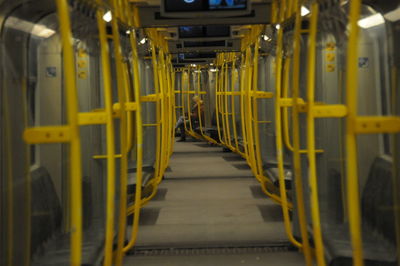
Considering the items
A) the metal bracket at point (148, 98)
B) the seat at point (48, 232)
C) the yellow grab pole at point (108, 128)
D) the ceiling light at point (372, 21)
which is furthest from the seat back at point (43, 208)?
the ceiling light at point (372, 21)

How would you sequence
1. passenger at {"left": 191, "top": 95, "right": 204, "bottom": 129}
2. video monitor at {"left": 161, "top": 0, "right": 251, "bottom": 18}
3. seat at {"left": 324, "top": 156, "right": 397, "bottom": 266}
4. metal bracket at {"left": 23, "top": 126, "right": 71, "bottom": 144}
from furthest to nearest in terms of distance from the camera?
passenger at {"left": 191, "top": 95, "right": 204, "bottom": 129} < video monitor at {"left": 161, "top": 0, "right": 251, "bottom": 18} < seat at {"left": 324, "top": 156, "right": 397, "bottom": 266} < metal bracket at {"left": 23, "top": 126, "right": 71, "bottom": 144}

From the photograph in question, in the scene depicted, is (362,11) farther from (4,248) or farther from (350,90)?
(4,248)

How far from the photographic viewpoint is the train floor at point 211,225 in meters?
4.01

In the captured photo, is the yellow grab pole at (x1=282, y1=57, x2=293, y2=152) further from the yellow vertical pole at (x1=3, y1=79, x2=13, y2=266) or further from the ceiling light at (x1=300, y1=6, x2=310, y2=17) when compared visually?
the yellow vertical pole at (x1=3, y1=79, x2=13, y2=266)

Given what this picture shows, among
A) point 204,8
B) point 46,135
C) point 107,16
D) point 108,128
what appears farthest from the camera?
point 204,8

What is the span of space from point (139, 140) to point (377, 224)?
6.70 ft

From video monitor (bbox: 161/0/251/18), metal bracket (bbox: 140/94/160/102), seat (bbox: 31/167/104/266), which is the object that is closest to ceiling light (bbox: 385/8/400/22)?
video monitor (bbox: 161/0/251/18)

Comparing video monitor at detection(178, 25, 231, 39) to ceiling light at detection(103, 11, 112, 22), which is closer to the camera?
ceiling light at detection(103, 11, 112, 22)

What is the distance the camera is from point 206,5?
13.9ft

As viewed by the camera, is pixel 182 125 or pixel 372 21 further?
pixel 182 125

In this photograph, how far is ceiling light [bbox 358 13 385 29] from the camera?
2719 millimetres

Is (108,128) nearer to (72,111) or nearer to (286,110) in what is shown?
(72,111)

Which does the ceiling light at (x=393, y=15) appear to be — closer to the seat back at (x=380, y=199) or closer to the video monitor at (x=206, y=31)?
the seat back at (x=380, y=199)

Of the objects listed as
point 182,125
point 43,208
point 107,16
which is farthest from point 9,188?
point 182,125
